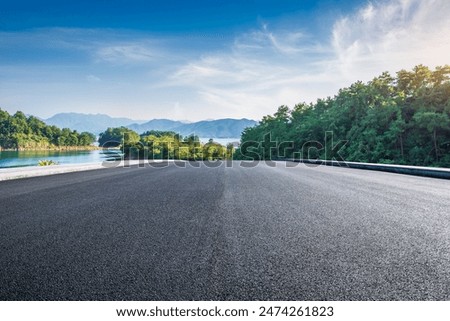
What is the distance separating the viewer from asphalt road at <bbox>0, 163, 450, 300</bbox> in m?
2.56

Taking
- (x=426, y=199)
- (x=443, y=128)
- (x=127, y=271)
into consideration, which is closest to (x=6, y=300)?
(x=127, y=271)

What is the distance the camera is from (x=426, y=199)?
25.1ft

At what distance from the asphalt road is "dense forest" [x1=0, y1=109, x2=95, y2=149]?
187594 millimetres

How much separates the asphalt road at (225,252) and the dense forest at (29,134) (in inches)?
7386

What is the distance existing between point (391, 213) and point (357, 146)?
4245 centimetres

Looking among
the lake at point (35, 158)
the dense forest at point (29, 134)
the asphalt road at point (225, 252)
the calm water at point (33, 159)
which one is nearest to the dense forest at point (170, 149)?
the lake at point (35, 158)

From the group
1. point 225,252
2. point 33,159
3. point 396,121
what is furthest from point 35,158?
point 225,252

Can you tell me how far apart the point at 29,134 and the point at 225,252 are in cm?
19823

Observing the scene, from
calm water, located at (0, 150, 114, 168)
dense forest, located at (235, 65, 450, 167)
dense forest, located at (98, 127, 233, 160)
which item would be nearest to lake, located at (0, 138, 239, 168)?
calm water, located at (0, 150, 114, 168)

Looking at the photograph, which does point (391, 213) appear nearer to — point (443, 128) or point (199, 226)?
point (199, 226)

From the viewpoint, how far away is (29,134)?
547 feet

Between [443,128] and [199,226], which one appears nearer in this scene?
[199,226]

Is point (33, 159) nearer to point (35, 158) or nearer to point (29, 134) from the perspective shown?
point (35, 158)
